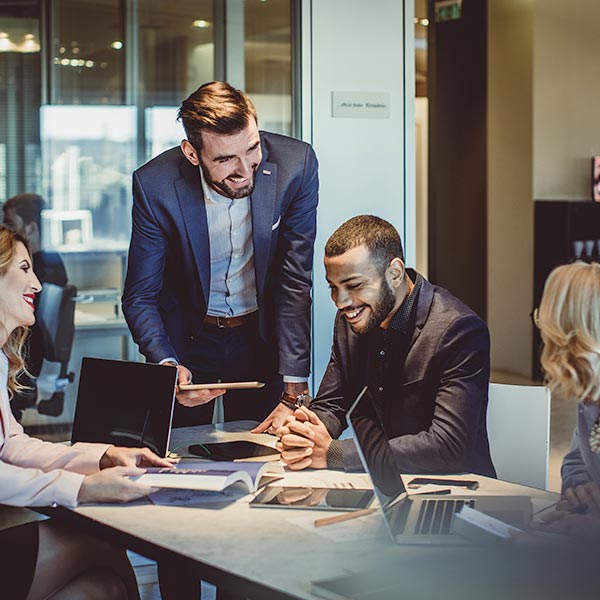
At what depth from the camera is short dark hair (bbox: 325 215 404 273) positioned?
9.52 ft

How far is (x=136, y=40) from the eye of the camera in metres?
4.93

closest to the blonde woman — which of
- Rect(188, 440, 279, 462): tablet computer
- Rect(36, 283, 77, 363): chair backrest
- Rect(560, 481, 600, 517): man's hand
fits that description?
Rect(188, 440, 279, 462): tablet computer

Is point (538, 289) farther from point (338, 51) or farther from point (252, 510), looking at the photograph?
point (252, 510)

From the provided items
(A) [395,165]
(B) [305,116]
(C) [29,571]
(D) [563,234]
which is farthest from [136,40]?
(D) [563,234]

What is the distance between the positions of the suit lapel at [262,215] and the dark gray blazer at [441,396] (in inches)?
26.1

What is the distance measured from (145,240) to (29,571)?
1.40 metres

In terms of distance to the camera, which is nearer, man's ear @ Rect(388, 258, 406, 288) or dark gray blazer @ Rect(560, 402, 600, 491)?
dark gray blazer @ Rect(560, 402, 600, 491)

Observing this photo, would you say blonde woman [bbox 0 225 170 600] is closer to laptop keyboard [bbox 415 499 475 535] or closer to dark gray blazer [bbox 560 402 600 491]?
laptop keyboard [bbox 415 499 475 535]

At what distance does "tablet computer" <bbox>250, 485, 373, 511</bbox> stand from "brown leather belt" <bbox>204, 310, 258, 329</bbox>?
1.17 meters

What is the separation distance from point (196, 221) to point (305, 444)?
112 cm

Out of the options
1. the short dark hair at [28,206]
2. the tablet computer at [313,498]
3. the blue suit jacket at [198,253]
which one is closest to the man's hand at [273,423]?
the blue suit jacket at [198,253]

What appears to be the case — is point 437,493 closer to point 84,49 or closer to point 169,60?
point 169,60

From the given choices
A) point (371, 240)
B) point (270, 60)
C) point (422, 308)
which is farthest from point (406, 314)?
point (270, 60)

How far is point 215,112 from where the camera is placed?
10.5 ft
